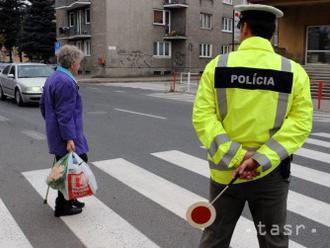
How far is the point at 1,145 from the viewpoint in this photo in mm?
8805

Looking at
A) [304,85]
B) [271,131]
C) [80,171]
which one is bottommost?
[80,171]

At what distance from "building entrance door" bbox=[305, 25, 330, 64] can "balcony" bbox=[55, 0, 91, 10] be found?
21.5m

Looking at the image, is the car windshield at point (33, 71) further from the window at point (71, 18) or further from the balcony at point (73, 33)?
the window at point (71, 18)

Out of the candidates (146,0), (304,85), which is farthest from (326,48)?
(304,85)

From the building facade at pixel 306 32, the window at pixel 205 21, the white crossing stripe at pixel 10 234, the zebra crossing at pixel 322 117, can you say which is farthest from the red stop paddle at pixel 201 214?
the window at pixel 205 21

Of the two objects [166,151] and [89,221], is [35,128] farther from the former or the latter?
[89,221]

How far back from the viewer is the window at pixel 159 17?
43.3 m

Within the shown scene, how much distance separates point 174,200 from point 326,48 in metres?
24.2

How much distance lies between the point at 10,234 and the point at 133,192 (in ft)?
5.78

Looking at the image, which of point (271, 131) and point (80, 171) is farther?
point (80, 171)

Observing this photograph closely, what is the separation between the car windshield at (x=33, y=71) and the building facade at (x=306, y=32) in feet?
49.8

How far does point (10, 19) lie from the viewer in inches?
2231

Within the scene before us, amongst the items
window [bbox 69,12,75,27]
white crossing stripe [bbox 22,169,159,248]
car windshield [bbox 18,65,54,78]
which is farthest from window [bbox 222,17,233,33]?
white crossing stripe [bbox 22,169,159,248]

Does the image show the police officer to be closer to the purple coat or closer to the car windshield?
the purple coat
